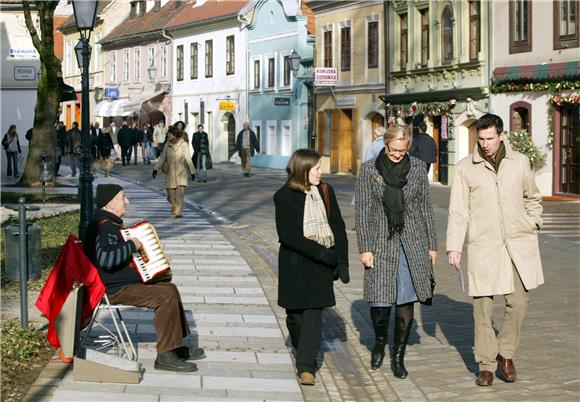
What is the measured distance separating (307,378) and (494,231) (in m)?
1.60

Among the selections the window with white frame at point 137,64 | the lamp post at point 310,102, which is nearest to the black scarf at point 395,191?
the lamp post at point 310,102

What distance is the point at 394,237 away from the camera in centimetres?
827

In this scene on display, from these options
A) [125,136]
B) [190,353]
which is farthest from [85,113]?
[125,136]

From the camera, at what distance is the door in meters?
28.9

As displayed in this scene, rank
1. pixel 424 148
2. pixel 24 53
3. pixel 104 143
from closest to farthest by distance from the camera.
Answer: pixel 424 148 < pixel 24 53 < pixel 104 143

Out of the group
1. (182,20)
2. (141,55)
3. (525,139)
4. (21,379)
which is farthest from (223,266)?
(141,55)

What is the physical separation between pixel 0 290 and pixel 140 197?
16.3 metres

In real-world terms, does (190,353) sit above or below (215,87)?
below

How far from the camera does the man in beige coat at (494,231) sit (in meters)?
8.10

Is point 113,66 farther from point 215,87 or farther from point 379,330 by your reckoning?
point 379,330

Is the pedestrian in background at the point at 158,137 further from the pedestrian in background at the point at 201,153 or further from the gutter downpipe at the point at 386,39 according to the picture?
the gutter downpipe at the point at 386,39

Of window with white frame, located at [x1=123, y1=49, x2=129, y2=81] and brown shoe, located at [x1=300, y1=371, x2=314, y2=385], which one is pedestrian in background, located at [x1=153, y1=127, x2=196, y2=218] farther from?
Result: window with white frame, located at [x1=123, y1=49, x2=129, y2=81]

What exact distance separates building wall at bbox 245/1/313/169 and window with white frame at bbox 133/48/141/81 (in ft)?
45.3

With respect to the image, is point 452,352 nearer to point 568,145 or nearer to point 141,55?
point 568,145
